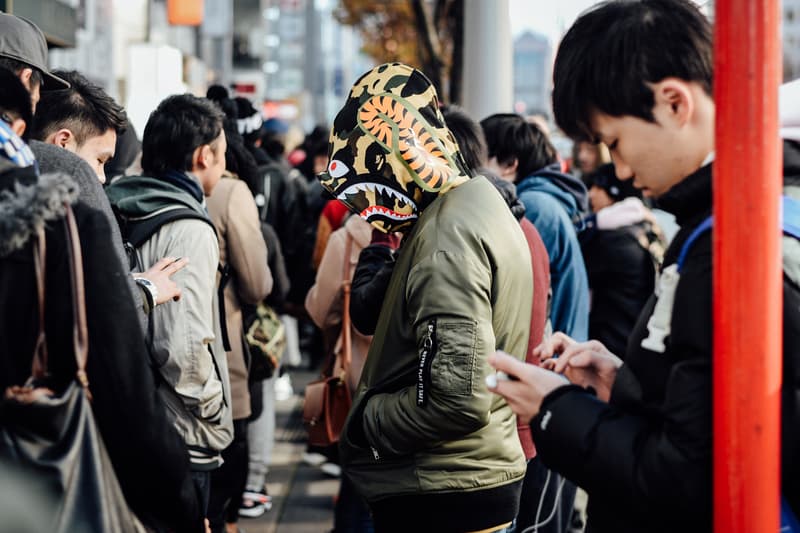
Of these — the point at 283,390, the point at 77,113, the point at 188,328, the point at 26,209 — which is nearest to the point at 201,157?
the point at 77,113

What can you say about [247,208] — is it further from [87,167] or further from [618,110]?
[618,110]

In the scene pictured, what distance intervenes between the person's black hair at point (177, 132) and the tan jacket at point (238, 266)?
0.71 meters

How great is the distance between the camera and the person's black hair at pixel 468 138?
391cm

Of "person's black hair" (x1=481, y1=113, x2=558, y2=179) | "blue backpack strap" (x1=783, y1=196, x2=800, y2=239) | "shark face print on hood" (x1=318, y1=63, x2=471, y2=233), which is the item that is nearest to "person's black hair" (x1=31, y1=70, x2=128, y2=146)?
"shark face print on hood" (x1=318, y1=63, x2=471, y2=233)

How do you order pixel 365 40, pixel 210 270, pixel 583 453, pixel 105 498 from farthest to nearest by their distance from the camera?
pixel 365 40 → pixel 210 270 → pixel 105 498 → pixel 583 453

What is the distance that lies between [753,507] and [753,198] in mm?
459

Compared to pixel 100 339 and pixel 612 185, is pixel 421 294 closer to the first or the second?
pixel 100 339

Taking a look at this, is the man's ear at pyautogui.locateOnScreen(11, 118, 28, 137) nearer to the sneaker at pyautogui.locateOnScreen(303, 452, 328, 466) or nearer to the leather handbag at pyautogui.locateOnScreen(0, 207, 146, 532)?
the leather handbag at pyautogui.locateOnScreen(0, 207, 146, 532)

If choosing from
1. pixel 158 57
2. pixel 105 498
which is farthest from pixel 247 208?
pixel 158 57

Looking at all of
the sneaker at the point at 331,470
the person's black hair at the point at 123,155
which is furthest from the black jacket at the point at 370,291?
the sneaker at the point at 331,470

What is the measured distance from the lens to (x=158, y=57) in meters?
7.83

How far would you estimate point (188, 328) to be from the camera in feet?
11.4

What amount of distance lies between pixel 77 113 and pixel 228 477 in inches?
81.0

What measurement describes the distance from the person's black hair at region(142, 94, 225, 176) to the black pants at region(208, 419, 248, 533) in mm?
1363
